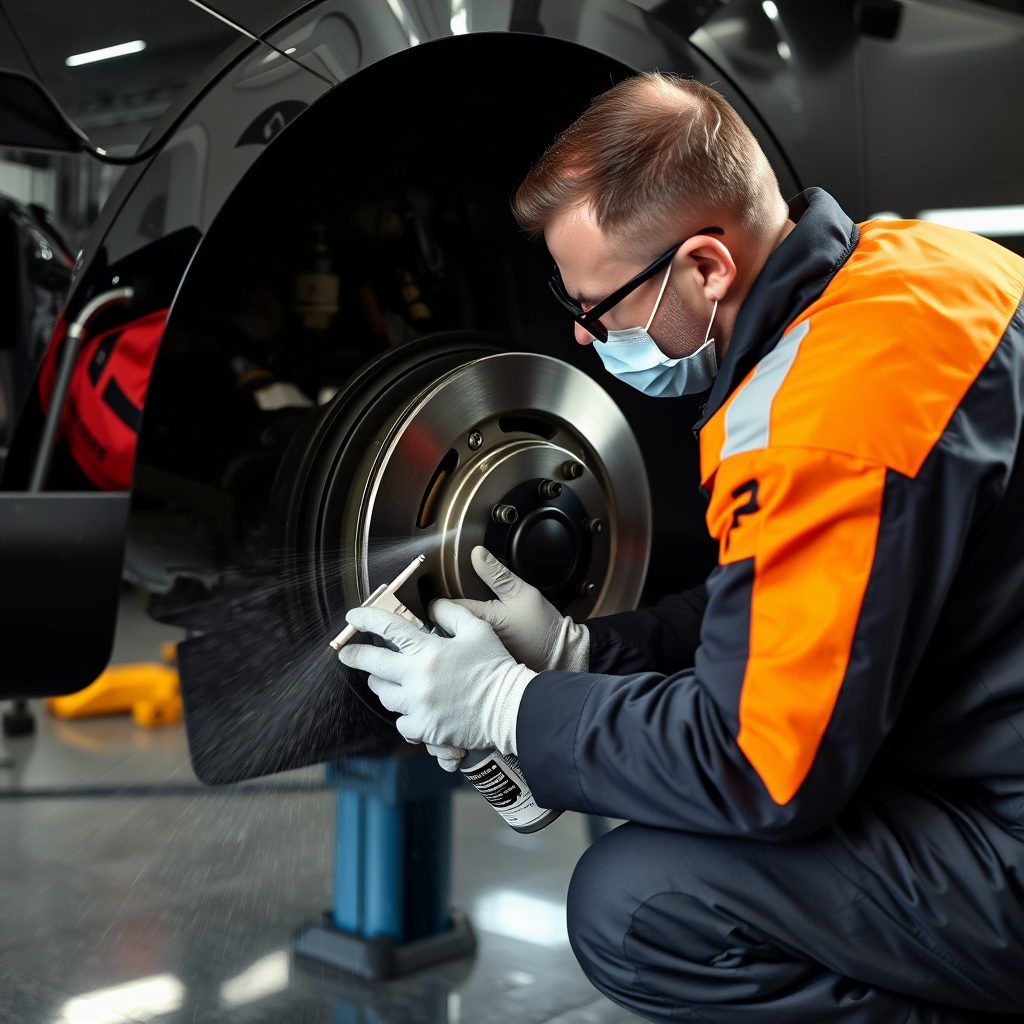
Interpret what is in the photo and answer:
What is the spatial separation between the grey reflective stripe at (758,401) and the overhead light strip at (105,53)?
1.91 feet

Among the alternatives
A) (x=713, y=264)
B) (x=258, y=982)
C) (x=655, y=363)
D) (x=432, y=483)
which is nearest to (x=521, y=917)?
(x=258, y=982)

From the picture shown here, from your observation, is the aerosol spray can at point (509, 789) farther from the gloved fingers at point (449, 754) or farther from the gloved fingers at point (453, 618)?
the gloved fingers at point (453, 618)

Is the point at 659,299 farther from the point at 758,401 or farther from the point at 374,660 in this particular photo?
the point at 374,660

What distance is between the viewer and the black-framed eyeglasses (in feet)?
3.68

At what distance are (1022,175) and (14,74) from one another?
1168 millimetres

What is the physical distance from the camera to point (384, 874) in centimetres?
150

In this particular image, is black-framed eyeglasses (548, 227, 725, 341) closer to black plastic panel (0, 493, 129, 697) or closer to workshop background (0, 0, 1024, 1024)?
workshop background (0, 0, 1024, 1024)

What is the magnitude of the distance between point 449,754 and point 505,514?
26 centimetres

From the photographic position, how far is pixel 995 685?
3.39 ft

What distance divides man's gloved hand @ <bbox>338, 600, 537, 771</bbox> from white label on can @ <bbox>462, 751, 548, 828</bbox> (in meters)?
0.05

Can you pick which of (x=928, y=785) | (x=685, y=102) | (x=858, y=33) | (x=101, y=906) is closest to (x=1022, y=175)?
(x=858, y=33)

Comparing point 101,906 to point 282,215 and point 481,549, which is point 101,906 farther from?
point 282,215

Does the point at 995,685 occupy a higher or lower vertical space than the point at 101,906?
higher

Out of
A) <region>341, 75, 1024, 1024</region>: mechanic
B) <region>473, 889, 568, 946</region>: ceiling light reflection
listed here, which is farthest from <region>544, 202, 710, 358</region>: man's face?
<region>473, 889, 568, 946</region>: ceiling light reflection
